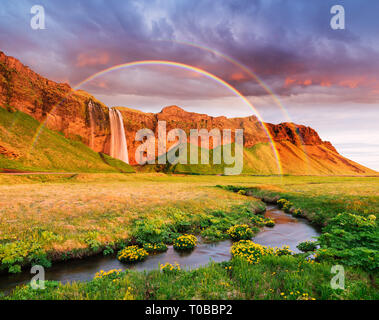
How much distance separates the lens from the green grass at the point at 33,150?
313 ft

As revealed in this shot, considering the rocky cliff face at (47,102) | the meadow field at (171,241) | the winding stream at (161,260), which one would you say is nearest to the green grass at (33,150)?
the rocky cliff face at (47,102)

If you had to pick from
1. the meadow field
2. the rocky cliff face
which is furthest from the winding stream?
the rocky cliff face

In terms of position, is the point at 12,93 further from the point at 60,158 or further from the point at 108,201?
the point at 108,201

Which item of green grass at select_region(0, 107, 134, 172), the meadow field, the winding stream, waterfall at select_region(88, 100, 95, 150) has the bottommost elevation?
the winding stream

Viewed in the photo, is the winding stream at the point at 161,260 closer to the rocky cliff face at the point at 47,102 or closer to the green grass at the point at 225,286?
the green grass at the point at 225,286

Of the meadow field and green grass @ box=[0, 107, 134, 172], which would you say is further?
green grass @ box=[0, 107, 134, 172]

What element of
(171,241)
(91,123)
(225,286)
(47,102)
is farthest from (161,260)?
(91,123)

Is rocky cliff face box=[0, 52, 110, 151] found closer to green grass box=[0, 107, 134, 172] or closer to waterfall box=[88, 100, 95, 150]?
waterfall box=[88, 100, 95, 150]

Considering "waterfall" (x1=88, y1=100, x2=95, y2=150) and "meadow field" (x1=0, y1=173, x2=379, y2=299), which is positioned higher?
"waterfall" (x1=88, y1=100, x2=95, y2=150)

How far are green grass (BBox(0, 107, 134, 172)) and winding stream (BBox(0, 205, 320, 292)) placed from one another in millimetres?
92994

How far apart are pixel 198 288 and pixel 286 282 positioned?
3.59 meters

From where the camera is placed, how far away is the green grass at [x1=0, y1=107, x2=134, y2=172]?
95.3m
